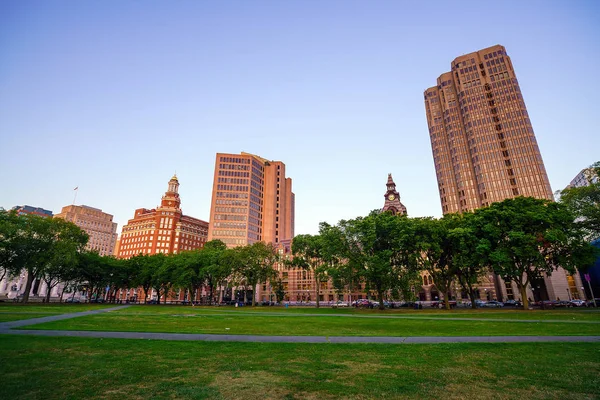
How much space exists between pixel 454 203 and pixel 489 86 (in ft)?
173

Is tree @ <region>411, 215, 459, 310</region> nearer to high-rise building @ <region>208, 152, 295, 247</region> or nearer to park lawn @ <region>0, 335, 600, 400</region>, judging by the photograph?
park lawn @ <region>0, 335, 600, 400</region>

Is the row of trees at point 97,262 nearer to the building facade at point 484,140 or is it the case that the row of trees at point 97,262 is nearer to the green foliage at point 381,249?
the green foliage at point 381,249

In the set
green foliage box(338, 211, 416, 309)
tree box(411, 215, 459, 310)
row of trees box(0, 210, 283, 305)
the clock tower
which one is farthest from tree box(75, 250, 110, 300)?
the clock tower

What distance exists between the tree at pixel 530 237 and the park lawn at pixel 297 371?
41.4m

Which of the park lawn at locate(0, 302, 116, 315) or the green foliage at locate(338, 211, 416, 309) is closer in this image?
the park lawn at locate(0, 302, 116, 315)

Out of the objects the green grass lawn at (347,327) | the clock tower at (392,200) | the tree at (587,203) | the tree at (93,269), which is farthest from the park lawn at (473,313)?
the clock tower at (392,200)

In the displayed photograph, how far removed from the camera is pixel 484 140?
126 m

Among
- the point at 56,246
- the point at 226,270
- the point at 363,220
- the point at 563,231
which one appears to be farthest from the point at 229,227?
the point at 563,231

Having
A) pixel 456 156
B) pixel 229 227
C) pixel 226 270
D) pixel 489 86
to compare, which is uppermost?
pixel 489 86

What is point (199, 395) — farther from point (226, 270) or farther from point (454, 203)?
point (454, 203)

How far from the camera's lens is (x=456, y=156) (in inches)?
5315

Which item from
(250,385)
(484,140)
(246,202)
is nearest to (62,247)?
Result: (250,385)

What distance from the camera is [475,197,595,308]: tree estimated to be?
49125 millimetres

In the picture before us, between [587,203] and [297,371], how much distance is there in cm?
7101
